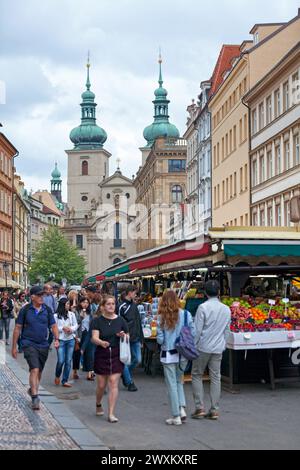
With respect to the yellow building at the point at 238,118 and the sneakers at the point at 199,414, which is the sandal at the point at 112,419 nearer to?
the sneakers at the point at 199,414

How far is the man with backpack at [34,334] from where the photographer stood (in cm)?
1273

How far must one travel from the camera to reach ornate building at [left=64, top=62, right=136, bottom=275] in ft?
466

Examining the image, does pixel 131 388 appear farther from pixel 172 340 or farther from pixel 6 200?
pixel 6 200

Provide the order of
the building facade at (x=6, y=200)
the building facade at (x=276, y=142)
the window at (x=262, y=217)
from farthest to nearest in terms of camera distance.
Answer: the building facade at (x=6, y=200), the window at (x=262, y=217), the building facade at (x=276, y=142)

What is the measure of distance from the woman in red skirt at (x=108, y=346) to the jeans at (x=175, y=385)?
0.71 metres

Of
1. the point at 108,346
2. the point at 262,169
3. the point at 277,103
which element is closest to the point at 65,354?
the point at 108,346

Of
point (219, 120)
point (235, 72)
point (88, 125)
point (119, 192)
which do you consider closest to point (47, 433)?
point (235, 72)

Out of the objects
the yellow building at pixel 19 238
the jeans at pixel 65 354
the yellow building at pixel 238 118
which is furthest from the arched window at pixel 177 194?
the jeans at pixel 65 354

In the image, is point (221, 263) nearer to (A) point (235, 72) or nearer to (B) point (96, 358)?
(B) point (96, 358)

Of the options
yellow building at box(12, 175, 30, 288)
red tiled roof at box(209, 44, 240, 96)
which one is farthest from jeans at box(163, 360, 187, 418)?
yellow building at box(12, 175, 30, 288)

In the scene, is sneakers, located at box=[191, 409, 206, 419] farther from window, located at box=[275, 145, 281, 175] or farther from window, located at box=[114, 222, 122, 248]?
window, located at box=[114, 222, 122, 248]

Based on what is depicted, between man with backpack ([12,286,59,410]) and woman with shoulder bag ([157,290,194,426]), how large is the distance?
2.05 meters

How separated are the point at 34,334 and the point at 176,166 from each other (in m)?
88.2

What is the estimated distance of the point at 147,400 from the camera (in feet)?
46.0
